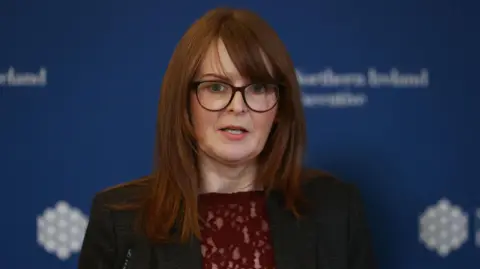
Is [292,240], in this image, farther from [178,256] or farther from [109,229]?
[109,229]

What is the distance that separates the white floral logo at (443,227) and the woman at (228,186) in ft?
1.18

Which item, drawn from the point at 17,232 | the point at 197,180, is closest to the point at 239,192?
the point at 197,180

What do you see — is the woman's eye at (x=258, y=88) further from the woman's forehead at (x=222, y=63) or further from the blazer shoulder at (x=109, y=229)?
the blazer shoulder at (x=109, y=229)

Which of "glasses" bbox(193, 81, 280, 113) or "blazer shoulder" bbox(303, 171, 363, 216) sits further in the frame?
"blazer shoulder" bbox(303, 171, 363, 216)

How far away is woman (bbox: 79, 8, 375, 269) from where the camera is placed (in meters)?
1.21

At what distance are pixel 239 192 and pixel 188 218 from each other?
4.5 inches

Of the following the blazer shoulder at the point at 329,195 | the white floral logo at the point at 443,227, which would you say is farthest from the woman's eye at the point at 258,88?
the white floral logo at the point at 443,227

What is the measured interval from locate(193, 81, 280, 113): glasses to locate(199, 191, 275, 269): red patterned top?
0.19m

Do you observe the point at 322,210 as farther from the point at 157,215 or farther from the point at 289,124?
the point at 157,215

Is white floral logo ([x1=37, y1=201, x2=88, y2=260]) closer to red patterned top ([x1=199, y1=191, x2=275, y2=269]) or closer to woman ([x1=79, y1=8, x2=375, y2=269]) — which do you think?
woman ([x1=79, y1=8, x2=375, y2=269])

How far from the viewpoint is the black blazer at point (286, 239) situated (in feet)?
4.14

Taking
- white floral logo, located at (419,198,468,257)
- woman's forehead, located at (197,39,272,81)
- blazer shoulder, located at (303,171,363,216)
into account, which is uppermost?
woman's forehead, located at (197,39,272,81)

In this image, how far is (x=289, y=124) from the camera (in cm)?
131

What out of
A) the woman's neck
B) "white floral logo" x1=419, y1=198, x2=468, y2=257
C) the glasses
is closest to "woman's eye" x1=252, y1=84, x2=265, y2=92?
the glasses
